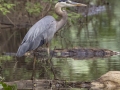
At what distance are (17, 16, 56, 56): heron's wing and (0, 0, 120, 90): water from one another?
2.31 ft

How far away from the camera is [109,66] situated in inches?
475

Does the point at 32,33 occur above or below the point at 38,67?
above

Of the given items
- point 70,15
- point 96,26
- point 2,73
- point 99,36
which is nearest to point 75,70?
point 2,73

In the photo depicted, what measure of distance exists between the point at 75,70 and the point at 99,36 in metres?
7.78

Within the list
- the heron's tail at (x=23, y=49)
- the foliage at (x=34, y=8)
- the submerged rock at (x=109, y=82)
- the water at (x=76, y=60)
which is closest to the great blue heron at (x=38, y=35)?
the heron's tail at (x=23, y=49)

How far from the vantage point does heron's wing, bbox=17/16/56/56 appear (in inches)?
405

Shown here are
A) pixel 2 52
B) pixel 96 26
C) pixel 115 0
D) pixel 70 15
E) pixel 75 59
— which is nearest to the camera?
pixel 75 59

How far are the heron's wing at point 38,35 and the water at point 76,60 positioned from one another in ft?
2.31

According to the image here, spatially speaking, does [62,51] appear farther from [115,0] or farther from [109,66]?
[115,0]

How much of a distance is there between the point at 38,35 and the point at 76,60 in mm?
3038

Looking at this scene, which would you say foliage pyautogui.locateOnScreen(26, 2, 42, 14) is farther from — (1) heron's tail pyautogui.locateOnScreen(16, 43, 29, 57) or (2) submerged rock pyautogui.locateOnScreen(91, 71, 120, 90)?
(2) submerged rock pyautogui.locateOnScreen(91, 71, 120, 90)

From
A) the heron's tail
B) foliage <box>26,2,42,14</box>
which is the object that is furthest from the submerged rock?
foliage <box>26,2,42,14</box>

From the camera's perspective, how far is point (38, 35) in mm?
10492

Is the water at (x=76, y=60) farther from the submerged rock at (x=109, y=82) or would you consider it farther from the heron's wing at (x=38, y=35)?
the submerged rock at (x=109, y=82)
